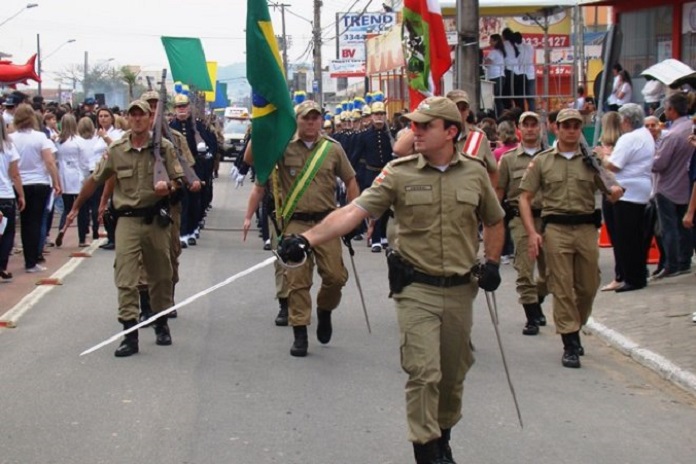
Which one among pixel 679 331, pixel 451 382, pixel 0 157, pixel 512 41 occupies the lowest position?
pixel 679 331

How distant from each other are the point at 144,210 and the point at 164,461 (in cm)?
365

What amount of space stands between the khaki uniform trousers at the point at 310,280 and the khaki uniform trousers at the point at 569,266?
170cm

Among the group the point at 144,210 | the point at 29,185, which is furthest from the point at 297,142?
the point at 29,185

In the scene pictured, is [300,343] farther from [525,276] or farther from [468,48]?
[468,48]

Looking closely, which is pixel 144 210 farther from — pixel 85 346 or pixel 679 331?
pixel 679 331

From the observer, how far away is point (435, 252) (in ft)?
20.7

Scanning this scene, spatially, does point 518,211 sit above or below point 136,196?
below

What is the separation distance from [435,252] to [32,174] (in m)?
9.41

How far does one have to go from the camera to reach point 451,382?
638 cm

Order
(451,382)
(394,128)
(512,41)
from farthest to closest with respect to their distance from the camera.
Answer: (512,41) < (394,128) < (451,382)

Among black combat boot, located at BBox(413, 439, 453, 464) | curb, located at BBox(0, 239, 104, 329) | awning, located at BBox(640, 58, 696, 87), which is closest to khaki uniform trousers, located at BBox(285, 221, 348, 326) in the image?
curb, located at BBox(0, 239, 104, 329)

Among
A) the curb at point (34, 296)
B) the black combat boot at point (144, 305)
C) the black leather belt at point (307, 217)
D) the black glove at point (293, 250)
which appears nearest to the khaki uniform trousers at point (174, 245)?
the black combat boot at point (144, 305)

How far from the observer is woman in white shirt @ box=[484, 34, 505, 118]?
22.2 metres

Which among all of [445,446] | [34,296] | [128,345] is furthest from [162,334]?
[445,446]
